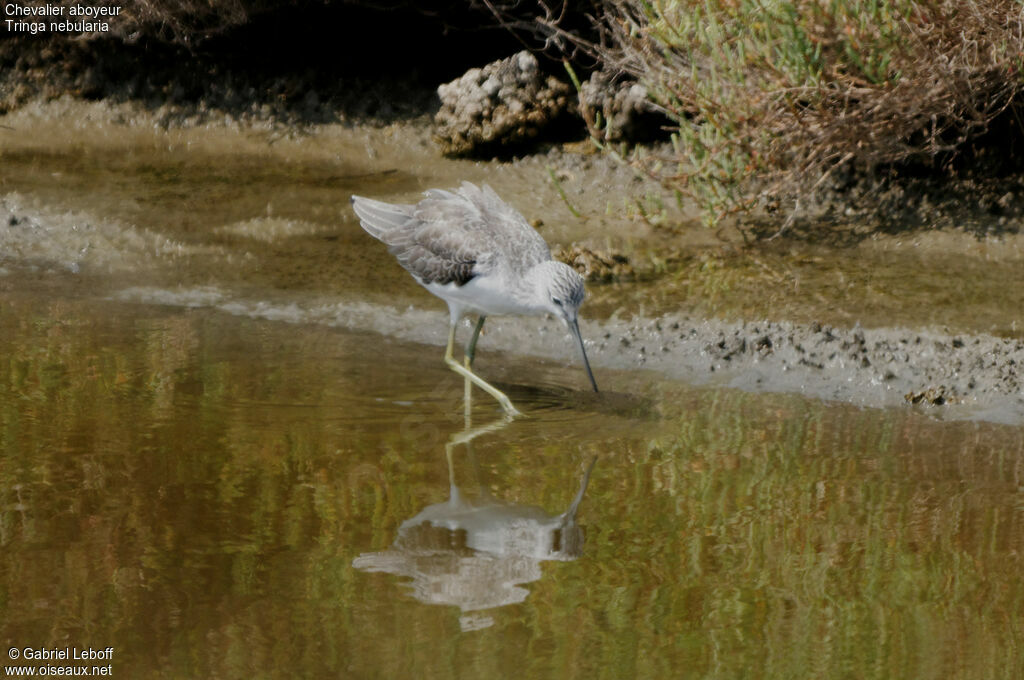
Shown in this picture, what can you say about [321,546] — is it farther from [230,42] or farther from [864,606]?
[230,42]

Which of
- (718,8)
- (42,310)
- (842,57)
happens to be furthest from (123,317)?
(842,57)

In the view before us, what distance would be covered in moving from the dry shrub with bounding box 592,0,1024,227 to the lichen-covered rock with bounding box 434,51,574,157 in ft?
5.02

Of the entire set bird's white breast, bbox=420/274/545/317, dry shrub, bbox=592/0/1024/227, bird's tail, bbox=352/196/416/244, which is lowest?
bird's white breast, bbox=420/274/545/317

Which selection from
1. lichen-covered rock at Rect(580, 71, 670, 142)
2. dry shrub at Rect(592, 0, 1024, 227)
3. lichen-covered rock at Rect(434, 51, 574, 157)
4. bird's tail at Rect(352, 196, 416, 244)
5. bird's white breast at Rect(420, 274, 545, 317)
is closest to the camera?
bird's white breast at Rect(420, 274, 545, 317)

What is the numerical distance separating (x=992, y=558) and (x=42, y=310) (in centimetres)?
523

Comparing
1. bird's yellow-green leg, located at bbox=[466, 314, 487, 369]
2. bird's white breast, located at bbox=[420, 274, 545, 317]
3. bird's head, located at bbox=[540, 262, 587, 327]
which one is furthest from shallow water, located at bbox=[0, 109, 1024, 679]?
bird's head, located at bbox=[540, 262, 587, 327]

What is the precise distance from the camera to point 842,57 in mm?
7328

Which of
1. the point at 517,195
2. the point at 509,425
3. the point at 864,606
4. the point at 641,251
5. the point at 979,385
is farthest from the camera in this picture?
the point at 517,195

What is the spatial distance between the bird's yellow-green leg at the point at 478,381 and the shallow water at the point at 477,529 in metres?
0.09

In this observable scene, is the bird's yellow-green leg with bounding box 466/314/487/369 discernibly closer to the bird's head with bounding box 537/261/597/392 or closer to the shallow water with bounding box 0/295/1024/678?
the shallow water with bounding box 0/295/1024/678

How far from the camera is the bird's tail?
6609 millimetres

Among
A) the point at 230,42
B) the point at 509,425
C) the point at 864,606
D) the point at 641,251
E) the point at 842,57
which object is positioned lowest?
the point at 864,606

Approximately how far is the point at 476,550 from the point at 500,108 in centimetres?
589

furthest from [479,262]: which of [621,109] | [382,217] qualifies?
[621,109]
